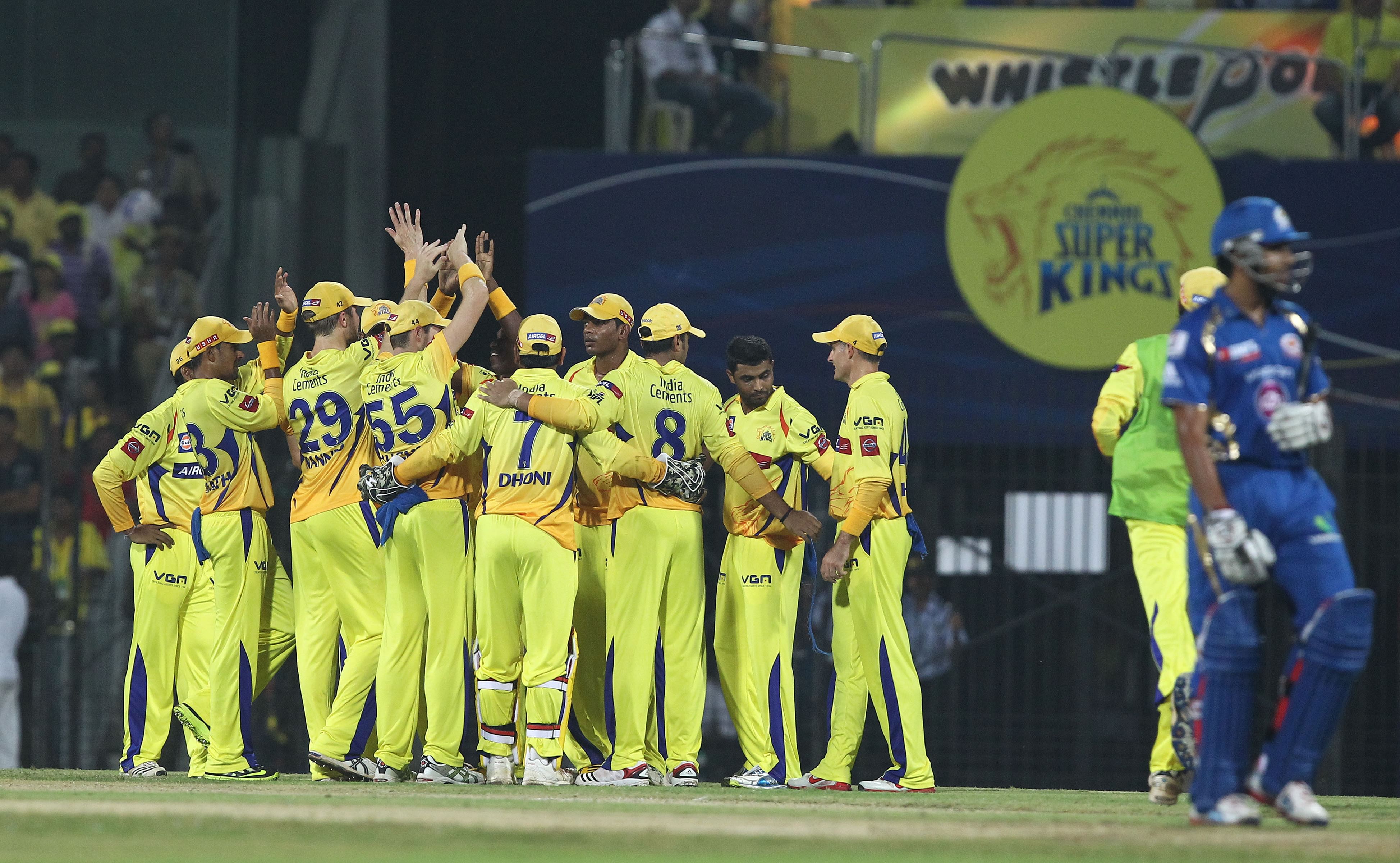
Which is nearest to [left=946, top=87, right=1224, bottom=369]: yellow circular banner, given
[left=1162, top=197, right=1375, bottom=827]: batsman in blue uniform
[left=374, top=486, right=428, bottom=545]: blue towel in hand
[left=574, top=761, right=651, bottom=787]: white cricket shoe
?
[left=574, top=761, right=651, bottom=787]: white cricket shoe

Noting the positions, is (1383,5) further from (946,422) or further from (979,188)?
(946,422)

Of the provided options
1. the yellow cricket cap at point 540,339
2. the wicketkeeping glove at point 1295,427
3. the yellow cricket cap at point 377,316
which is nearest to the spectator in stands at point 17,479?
the yellow cricket cap at point 377,316

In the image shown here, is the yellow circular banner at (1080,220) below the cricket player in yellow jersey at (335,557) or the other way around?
the other way around

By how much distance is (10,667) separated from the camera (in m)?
13.7

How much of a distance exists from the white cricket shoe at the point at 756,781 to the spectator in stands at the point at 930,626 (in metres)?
4.42

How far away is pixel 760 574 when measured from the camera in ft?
31.9

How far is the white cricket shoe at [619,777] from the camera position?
30.6ft

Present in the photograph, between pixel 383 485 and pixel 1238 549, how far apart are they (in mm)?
4469

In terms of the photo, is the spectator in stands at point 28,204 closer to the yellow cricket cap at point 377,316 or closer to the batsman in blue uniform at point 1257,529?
the yellow cricket cap at point 377,316

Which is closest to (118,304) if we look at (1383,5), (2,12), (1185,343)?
(2,12)

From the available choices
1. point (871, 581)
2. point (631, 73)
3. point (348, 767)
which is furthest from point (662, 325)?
point (631, 73)

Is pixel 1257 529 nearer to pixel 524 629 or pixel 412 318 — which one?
pixel 524 629

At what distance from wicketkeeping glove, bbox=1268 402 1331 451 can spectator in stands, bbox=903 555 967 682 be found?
7.61 metres

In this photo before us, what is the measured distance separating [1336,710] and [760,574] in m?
3.74
